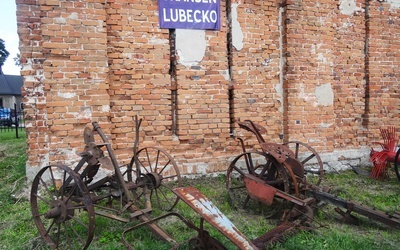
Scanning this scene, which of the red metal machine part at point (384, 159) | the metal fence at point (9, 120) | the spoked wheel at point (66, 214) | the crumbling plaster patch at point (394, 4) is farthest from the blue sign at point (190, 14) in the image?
the metal fence at point (9, 120)

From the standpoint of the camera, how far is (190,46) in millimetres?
5730

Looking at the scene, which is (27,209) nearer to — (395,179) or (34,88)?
(34,88)

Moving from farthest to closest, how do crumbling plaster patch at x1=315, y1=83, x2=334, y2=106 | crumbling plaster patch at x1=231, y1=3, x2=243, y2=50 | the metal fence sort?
the metal fence, crumbling plaster patch at x1=315, y1=83, x2=334, y2=106, crumbling plaster patch at x1=231, y1=3, x2=243, y2=50

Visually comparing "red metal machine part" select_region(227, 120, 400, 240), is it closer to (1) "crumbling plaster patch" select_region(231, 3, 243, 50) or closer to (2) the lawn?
(2) the lawn

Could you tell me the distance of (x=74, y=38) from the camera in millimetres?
4902

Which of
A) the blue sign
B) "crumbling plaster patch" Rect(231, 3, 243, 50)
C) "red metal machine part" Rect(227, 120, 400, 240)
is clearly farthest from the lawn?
the blue sign

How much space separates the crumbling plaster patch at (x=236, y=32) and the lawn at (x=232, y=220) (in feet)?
8.73

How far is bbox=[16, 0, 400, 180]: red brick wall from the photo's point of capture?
15.9 feet

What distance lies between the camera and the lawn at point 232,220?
11.2 ft

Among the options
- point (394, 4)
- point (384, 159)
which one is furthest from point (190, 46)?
point (394, 4)

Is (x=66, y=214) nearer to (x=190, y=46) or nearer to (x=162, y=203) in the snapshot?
(x=162, y=203)

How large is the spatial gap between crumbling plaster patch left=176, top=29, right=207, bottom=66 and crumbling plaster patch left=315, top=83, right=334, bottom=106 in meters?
2.63

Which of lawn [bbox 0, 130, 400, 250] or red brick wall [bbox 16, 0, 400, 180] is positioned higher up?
red brick wall [bbox 16, 0, 400, 180]

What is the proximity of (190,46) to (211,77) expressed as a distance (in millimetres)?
704
